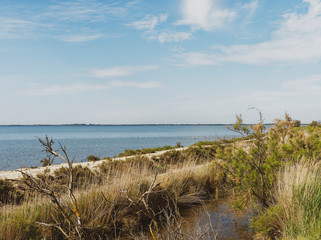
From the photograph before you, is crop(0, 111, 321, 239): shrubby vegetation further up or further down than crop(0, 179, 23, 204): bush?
further up

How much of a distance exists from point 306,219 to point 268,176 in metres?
2.18

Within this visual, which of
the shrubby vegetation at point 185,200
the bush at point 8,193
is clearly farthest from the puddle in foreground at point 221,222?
the bush at point 8,193

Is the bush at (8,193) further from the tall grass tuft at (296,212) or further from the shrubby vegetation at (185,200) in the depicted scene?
the tall grass tuft at (296,212)

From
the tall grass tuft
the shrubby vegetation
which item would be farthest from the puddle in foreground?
the tall grass tuft

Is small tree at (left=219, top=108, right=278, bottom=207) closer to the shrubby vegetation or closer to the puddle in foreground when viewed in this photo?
the shrubby vegetation

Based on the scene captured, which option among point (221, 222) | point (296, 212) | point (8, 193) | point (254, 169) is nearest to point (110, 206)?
point (221, 222)

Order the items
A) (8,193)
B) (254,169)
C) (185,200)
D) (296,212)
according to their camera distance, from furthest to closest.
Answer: (8,193)
(185,200)
(254,169)
(296,212)

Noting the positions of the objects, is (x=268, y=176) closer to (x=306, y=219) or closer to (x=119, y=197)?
(x=306, y=219)

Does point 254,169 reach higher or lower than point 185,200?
higher

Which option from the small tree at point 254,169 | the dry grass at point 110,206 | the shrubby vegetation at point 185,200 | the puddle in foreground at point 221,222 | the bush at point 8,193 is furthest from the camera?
the bush at point 8,193

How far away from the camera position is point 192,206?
28.9ft

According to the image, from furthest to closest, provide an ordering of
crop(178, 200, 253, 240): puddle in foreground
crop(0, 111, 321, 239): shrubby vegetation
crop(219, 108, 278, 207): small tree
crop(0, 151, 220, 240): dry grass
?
crop(219, 108, 278, 207): small tree → crop(178, 200, 253, 240): puddle in foreground → crop(0, 151, 220, 240): dry grass → crop(0, 111, 321, 239): shrubby vegetation

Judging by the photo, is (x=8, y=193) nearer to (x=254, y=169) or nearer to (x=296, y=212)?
(x=254, y=169)

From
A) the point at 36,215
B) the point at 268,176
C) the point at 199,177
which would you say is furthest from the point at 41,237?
the point at 199,177
